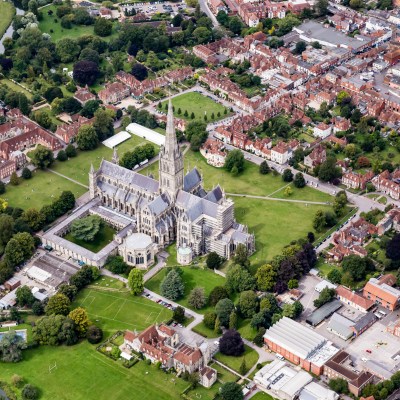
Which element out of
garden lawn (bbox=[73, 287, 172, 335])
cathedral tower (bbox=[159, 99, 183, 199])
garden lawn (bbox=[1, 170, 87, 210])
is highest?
cathedral tower (bbox=[159, 99, 183, 199])

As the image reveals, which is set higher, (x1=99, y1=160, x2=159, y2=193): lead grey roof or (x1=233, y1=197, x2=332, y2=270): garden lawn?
(x1=99, y1=160, x2=159, y2=193): lead grey roof

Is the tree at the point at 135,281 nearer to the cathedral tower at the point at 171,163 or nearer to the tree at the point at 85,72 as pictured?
the cathedral tower at the point at 171,163

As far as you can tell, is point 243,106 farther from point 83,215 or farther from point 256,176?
point 83,215

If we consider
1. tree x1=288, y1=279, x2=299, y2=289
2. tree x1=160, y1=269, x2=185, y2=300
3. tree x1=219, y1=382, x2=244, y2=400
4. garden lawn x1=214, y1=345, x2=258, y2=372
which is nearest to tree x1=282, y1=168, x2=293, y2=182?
tree x1=288, y1=279, x2=299, y2=289

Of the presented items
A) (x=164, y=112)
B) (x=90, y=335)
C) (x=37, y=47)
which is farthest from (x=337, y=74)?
(x=90, y=335)

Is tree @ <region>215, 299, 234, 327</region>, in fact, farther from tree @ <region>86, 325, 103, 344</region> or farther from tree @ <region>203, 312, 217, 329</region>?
tree @ <region>86, 325, 103, 344</region>

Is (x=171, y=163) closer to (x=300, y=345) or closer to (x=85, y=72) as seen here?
(x=300, y=345)
